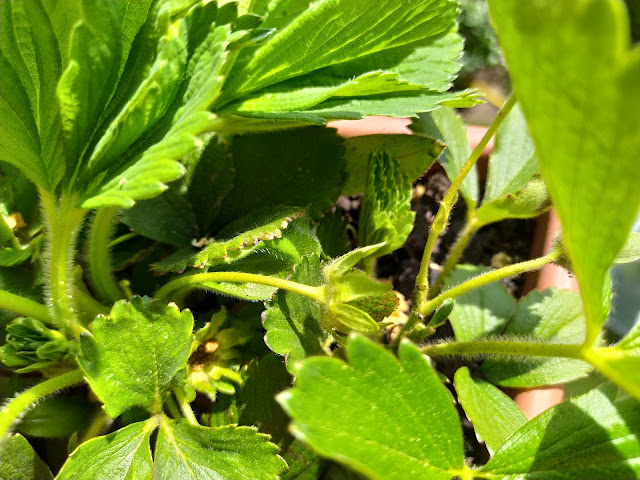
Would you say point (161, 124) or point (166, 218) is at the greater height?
point (161, 124)

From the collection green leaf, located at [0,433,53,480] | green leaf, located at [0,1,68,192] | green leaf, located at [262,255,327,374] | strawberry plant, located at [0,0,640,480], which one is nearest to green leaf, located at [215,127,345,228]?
strawberry plant, located at [0,0,640,480]

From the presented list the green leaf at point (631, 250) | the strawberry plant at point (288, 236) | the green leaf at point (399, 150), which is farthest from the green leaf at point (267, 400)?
the green leaf at point (631, 250)

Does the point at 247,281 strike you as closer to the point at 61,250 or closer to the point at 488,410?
the point at 61,250

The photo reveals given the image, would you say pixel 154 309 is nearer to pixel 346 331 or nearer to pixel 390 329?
pixel 346 331

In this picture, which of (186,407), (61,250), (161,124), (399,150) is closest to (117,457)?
(186,407)

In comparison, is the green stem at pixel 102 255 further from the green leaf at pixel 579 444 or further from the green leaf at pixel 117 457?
the green leaf at pixel 579 444

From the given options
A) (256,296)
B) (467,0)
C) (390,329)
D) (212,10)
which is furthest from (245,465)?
(467,0)
